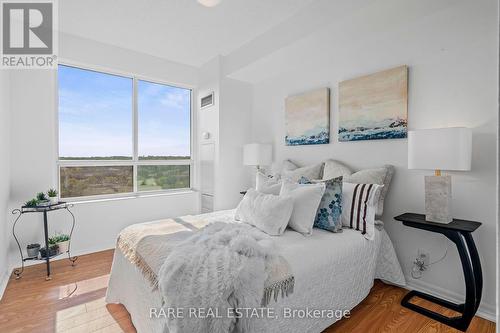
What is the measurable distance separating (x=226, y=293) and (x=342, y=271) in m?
0.97

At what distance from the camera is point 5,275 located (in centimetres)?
245

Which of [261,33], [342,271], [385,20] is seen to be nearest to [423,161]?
[342,271]

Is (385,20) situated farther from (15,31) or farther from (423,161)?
(15,31)

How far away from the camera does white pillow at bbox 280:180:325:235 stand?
1.91 metres

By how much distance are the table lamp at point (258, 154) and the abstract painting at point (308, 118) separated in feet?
1.00

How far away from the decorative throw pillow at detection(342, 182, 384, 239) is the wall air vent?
2.55 metres

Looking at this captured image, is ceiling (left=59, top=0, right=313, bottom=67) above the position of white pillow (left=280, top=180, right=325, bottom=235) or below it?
above

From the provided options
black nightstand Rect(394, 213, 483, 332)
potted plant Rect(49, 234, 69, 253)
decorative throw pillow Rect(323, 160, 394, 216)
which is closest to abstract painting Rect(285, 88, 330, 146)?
decorative throw pillow Rect(323, 160, 394, 216)

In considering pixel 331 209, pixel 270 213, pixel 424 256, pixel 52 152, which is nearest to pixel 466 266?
pixel 424 256

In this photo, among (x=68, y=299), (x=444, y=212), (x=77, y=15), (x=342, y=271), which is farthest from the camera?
(x=77, y=15)

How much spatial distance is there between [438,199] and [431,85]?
1.01 m

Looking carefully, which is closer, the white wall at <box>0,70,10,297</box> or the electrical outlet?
the electrical outlet

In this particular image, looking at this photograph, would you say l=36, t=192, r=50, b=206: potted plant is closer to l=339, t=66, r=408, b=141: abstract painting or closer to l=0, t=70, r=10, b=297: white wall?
l=0, t=70, r=10, b=297: white wall

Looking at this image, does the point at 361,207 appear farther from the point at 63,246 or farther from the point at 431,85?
the point at 63,246
